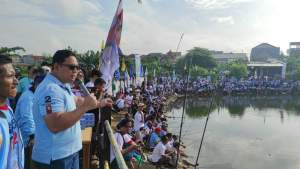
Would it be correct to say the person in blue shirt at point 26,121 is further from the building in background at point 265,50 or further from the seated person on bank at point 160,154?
the building in background at point 265,50

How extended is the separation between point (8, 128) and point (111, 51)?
2930 mm

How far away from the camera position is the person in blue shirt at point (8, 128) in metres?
1.68

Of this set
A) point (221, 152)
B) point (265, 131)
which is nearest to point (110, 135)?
point (221, 152)

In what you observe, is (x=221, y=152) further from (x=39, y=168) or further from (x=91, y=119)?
(x=39, y=168)

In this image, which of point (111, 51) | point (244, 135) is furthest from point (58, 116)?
point (244, 135)

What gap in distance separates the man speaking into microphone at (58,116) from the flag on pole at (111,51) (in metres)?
2.09

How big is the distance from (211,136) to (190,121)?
5215 millimetres

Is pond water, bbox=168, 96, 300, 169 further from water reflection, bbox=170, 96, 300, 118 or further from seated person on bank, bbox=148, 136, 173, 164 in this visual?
seated person on bank, bbox=148, 136, 173, 164

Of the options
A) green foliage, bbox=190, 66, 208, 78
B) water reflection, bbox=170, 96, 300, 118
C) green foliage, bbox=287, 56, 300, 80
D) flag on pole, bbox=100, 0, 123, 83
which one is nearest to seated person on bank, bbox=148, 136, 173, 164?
flag on pole, bbox=100, 0, 123, 83

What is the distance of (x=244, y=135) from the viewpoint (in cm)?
2020

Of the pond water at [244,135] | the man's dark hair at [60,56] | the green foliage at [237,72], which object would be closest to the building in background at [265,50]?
the green foliage at [237,72]

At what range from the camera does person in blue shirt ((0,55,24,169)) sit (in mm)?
1683

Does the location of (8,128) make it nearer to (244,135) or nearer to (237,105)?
(244,135)

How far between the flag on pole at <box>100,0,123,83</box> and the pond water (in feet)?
31.8
